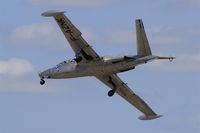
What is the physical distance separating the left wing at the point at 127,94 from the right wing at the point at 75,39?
7.68m

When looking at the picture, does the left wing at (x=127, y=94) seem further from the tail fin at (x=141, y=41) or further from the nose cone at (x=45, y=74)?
the tail fin at (x=141, y=41)

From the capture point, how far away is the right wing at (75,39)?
103 meters

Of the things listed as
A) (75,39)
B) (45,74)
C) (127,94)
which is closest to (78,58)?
(75,39)

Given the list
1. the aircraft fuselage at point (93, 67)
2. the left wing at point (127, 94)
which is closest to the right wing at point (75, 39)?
the aircraft fuselage at point (93, 67)

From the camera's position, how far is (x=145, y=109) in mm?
121062

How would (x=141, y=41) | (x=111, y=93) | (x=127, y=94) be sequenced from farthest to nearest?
1. (x=127, y=94)
2. (x=111, y=93)
3. (x=141, y=41)

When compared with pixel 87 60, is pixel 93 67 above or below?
below

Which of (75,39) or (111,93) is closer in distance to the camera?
(75,39)

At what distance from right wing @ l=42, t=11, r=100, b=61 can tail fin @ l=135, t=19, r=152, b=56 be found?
4704 millimetres

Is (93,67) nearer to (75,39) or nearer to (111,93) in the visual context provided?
(75,39)

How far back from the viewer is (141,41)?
104 meters

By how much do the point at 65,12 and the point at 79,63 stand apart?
352 inches

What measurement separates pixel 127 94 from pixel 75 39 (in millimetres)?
16153

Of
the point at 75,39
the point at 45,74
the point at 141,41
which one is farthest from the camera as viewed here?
the point at 45,74
